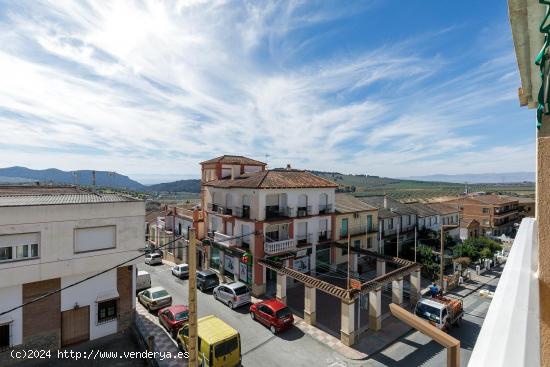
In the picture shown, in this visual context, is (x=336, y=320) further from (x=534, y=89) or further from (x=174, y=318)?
(x=534, y=89)

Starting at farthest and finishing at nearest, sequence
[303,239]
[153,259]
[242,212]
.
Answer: [153,259] < [303,239] < [242,212]

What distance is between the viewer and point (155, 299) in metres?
21.7

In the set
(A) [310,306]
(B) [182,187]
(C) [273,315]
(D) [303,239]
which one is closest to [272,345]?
(C) [273,315]

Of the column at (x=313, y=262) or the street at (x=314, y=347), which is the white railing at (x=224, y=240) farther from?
the column at (x=313, y=262)

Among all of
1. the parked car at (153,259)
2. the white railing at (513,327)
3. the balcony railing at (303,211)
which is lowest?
the parked car at (153,259)

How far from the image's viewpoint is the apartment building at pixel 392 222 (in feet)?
109

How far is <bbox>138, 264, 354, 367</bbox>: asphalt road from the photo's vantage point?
15.5 meters

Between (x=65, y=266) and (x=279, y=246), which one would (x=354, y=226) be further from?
(x=65, y=266)

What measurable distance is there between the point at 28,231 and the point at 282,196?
17308mm

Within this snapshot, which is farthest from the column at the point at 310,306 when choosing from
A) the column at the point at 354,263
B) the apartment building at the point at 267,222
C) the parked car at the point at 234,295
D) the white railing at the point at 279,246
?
the column at the point at 354,263

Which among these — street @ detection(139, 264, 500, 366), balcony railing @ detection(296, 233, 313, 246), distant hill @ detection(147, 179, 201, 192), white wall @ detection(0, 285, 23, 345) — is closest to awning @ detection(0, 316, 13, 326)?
white wall @ detection(0, 285, 23, 345)

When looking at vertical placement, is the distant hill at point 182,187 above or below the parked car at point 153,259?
above

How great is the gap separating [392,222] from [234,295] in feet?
71.1

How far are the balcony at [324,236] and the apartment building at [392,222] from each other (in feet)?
21.5
